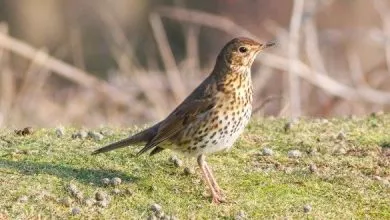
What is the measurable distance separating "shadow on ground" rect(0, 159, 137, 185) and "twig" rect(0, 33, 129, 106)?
5.57m

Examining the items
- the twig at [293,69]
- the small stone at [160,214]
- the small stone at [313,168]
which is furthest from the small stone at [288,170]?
the twig at [293,69]

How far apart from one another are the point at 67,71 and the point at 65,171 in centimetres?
607

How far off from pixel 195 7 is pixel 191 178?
18.2 m

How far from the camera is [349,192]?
736 cm

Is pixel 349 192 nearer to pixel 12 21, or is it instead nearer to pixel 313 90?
pixel 313 90

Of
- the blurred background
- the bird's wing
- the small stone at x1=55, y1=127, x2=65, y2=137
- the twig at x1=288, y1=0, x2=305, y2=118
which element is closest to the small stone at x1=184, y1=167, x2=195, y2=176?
the bird's wing

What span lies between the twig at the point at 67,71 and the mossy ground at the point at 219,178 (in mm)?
4651

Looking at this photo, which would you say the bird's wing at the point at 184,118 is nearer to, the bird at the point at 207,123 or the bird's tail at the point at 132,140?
the bird at the point at 207,123

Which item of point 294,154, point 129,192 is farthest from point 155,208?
point 294,154

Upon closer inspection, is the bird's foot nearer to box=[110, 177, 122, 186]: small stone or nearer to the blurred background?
box=[110, 177, 122, 186]: small stone

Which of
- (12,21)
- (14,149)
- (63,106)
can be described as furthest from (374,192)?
(12,21)

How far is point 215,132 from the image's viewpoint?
7.34 m

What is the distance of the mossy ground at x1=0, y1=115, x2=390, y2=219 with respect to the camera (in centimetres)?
695

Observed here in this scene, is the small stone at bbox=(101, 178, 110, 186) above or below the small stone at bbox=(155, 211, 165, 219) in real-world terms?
above
